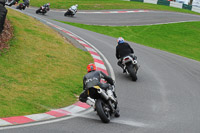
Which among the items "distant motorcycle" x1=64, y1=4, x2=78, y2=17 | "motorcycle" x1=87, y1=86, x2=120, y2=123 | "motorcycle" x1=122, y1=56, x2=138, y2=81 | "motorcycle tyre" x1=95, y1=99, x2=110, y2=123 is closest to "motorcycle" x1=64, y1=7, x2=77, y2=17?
"distant motorcycle" x1=64, y1=4, x2=78, y2=17

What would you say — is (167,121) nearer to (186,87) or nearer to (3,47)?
(186,87)

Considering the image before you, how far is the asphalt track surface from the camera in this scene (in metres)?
7.96

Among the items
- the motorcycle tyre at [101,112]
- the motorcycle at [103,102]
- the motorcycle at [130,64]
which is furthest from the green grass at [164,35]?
the motorcycle tyre at [101,112]

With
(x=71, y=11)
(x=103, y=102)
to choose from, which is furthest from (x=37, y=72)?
(x=71, y=11)

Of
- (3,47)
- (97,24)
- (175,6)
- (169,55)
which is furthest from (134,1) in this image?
(3,47)

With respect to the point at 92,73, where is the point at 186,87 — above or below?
below

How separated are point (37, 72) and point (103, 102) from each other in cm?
461

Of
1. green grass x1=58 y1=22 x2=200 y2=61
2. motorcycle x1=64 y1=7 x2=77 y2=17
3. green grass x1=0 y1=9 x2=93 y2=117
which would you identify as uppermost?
motorcycle x1=64 y1=7 x2=77 y2=17

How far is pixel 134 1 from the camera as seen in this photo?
48.3 meters

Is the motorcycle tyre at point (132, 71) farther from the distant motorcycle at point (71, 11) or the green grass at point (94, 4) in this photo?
the green grass at point (94, 4)

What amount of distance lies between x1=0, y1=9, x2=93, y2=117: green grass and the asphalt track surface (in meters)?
1.38

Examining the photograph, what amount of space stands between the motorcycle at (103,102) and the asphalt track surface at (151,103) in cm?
21

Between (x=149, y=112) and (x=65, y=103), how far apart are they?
2526mm

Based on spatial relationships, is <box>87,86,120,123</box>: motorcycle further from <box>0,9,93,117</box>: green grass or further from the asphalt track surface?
<box>0,9,93,117</box>: green grass
